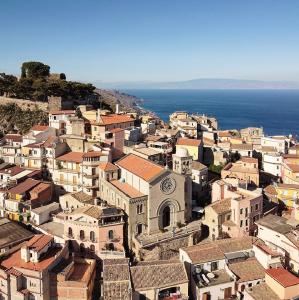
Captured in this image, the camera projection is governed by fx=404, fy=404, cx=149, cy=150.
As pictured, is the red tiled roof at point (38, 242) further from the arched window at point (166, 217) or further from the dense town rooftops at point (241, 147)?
the dense town rooftops at point (241, 147)

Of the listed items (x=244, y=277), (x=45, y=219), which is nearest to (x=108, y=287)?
(x=244, y=277)

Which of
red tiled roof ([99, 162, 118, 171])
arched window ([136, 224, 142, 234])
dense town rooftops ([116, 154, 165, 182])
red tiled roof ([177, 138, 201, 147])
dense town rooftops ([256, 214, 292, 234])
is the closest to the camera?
dense town rooftops ([256, 214, 292, 234])

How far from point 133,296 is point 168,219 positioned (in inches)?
477

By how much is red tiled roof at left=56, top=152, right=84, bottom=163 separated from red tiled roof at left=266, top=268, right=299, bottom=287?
26871 millimetres

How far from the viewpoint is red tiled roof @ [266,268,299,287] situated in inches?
1299

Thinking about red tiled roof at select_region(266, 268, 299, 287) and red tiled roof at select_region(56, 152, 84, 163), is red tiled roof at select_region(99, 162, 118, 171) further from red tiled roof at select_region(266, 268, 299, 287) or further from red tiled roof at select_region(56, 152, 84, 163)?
red tiled roof at select_region(266, 268, 299, 287)

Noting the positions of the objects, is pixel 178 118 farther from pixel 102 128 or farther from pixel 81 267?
pixel 81 267

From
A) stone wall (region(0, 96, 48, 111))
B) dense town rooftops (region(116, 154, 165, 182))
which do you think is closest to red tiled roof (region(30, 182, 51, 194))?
dense town rooftops (region(116, 154, 165, 182))

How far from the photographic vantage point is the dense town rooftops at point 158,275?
34.0 meters

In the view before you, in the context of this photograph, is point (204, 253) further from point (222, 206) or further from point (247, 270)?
point (222, 206)

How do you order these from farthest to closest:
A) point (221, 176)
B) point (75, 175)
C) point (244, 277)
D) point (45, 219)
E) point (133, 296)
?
point (221, 176)
point (75, 175)
point (45, 219)
point (244, 277)
point (133, 296)

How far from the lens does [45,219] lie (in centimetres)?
4566

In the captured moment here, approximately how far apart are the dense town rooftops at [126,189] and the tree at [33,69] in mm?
49119

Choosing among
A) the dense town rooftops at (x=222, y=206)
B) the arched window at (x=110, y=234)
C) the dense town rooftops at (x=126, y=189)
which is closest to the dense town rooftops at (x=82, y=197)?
the dense town rooftops at (x=126, y=189)
